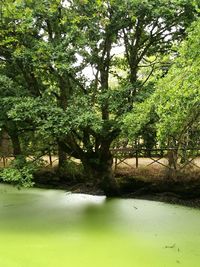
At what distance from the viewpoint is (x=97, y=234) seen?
8328 mm

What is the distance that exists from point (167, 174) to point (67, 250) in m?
5.50

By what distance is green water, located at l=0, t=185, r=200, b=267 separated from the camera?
22.2 ft

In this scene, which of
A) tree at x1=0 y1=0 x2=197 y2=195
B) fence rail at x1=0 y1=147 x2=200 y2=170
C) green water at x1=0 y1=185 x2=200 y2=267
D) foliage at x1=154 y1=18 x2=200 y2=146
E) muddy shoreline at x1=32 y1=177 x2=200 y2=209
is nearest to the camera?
foliage at x1=154 y1=18 x2=200 y2=146

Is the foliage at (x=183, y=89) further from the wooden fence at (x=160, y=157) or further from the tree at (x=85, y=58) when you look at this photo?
the wooden fence at (x=160, y=157)

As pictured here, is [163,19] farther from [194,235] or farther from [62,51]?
[194,235]

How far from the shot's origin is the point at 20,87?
10.9m

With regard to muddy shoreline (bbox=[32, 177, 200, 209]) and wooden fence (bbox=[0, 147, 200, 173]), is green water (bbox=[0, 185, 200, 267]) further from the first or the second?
wooden fence (bbox=[0, 147, 200, 173])

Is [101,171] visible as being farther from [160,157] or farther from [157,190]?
[160,157]

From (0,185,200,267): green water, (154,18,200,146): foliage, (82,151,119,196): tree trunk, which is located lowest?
(0,185,200,267): green water

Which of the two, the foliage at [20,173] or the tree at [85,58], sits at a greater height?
the tree at [85,58]

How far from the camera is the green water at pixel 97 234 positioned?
678 centimetres

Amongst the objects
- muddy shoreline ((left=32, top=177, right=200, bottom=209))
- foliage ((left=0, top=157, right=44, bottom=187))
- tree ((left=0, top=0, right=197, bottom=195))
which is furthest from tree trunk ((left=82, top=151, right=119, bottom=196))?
foliage ((left=0, top=157, right=44, bottom=187))

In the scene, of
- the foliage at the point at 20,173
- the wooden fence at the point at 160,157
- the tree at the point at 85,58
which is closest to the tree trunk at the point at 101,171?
the tree at the point at 85,58

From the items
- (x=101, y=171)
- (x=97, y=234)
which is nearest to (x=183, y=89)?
(x=97, y=234)
